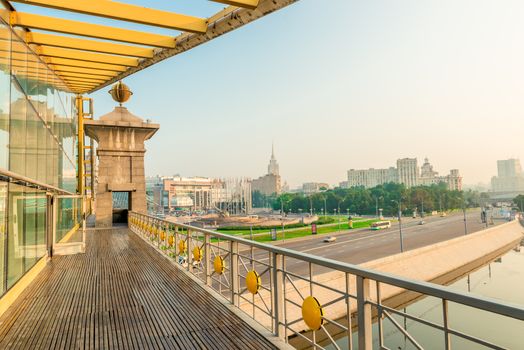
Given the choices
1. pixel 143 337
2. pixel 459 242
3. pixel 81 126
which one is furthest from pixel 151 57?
pixel 459 242

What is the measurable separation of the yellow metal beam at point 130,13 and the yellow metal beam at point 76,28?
3.75ft

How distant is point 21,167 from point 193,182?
169 m

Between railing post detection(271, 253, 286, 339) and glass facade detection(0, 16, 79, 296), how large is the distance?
15.2ft

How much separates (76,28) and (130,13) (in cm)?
171

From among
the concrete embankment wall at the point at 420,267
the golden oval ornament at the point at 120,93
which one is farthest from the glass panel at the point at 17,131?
the golden oval ornament at the point at 120,93

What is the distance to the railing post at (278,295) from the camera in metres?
4.24

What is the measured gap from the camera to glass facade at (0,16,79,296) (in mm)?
5922

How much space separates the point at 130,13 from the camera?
680 centimetres

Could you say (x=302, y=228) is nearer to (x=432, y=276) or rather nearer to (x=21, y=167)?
(x=432, y=276)

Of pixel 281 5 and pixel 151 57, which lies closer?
pixel 281 5

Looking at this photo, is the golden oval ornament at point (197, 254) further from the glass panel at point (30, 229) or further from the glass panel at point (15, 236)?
the glass panel at point (30, 229)

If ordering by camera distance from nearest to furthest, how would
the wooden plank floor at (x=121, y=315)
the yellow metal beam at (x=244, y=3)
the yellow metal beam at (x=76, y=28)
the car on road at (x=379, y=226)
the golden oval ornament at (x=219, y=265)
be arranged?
the wooden plank floor at (x=121, y=315)
the golden oval ornament at (x=219, y=265)
the yellow metal beam at (x=244, y=3)
the yellow metal beam at (x=76, y=28)
the car on road at (x=379, y=226)

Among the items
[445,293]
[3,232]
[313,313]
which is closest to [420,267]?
[313,313]

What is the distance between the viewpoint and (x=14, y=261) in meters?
6.53
